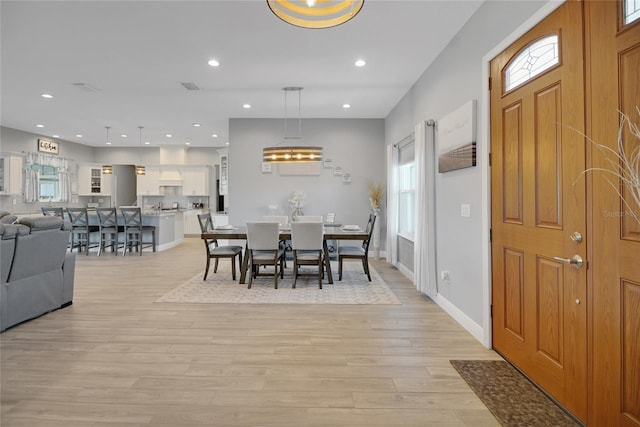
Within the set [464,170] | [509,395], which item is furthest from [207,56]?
[509,395]

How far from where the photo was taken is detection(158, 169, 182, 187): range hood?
10656 millimetres

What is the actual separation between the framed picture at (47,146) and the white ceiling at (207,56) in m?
2.45

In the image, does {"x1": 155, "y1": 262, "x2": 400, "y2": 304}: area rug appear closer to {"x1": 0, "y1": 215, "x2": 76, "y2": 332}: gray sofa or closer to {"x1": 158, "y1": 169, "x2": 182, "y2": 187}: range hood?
{"x1": 0, "y1": 215, "x2": 76, "y2": 332}: gray sofa

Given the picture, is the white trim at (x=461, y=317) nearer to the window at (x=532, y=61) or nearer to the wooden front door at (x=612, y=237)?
the wooden front door at (x=612, y=237)

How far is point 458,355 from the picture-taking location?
263cm

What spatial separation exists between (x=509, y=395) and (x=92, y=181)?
12111mm

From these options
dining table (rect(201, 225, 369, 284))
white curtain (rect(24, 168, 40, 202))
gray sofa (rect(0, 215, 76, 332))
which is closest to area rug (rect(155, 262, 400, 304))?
dining table (rect(201, 225, 369, 284))

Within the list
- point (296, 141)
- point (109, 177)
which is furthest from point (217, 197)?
point (296, 141)

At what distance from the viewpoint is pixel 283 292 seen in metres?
4.43

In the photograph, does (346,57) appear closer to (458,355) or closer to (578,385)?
(458,355)

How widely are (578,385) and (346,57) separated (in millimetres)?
3771

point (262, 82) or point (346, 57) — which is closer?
point (346, 57)

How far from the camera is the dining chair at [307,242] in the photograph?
4.52 meters

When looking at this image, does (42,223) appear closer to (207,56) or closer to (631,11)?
(207,56)
